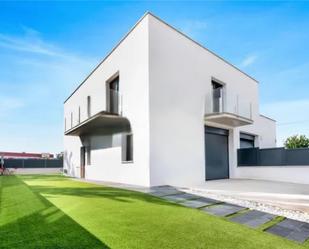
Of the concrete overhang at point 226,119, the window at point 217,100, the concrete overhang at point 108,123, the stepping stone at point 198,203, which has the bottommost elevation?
the stepping stone at point 198,203

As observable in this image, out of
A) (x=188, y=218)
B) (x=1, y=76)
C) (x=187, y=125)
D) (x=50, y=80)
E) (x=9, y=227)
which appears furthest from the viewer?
(x=50, y=80)

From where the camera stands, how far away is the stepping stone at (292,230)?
120 inches

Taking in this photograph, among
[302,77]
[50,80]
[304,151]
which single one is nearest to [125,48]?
[50,80]

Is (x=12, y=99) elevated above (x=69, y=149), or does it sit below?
above

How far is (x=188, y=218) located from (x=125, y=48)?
8.53m

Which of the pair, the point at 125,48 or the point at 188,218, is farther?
the point at 125,48

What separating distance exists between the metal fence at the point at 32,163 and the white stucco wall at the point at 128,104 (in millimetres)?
12410

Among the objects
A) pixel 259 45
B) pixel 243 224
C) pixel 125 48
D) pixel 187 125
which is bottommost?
pixel 243 224

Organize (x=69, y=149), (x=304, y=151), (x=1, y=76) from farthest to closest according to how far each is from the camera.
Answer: (x=69, y=149) < (x=1, y=76) < (x=304, y=151)

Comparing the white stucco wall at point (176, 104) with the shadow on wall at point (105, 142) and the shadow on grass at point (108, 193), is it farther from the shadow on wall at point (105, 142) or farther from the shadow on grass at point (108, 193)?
the shadow on wall at point (105, 142)

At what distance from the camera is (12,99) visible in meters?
16.2

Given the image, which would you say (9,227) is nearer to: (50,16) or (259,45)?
(50,16)

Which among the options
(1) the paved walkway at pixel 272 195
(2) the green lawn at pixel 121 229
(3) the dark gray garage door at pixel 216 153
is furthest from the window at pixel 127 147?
(2) the green lawn at pixel 121 229

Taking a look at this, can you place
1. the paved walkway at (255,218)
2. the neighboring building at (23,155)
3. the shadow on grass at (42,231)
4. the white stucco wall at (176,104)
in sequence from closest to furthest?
the shadow on grass at (42,231)
the paved walkway at (255,218)
the white stucco wall at (176,104)
the neighboring building at (23,155)
